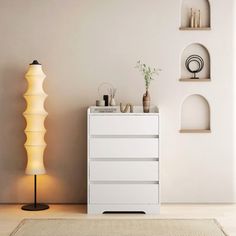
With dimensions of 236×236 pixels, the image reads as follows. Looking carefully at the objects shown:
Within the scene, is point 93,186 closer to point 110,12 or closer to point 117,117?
point 117,117

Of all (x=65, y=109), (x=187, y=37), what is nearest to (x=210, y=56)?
(x=187, y=37)

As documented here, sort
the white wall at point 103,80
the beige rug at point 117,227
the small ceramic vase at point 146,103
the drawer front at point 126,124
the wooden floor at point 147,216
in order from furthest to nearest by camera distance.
Result: the white wall at point 103,80 < the small ceramic vase at point 146,103 < the drawer front at point 126,124 < the wooden floor at point 147,216 < the beige rug at point 117,227

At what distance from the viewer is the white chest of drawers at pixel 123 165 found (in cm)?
550

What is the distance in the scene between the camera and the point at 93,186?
5523mm

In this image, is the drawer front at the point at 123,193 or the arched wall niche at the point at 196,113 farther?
the arched wall niche at the point at 196,113

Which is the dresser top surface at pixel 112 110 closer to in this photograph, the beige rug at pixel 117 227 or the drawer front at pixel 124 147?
the drawer front at pixel 124 147

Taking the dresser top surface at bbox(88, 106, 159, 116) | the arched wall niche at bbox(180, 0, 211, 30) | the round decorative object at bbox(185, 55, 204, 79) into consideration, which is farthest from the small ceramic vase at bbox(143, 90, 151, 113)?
the arched wall niche at bbox(180, 0, 211, 30)

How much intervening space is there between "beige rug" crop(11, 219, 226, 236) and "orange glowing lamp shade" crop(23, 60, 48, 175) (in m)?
0.72

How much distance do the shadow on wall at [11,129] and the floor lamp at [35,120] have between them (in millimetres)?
268

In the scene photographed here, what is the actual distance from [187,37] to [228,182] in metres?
1.62

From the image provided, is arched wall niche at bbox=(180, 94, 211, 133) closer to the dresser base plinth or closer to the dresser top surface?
the dresser top surface

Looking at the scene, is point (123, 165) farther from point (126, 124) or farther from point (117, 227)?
point (117, 227)

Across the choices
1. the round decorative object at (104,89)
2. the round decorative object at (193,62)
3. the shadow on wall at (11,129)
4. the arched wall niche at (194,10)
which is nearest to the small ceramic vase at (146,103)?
the round decorative object at (104,89)

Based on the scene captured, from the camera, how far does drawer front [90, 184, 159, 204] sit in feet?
18.1
